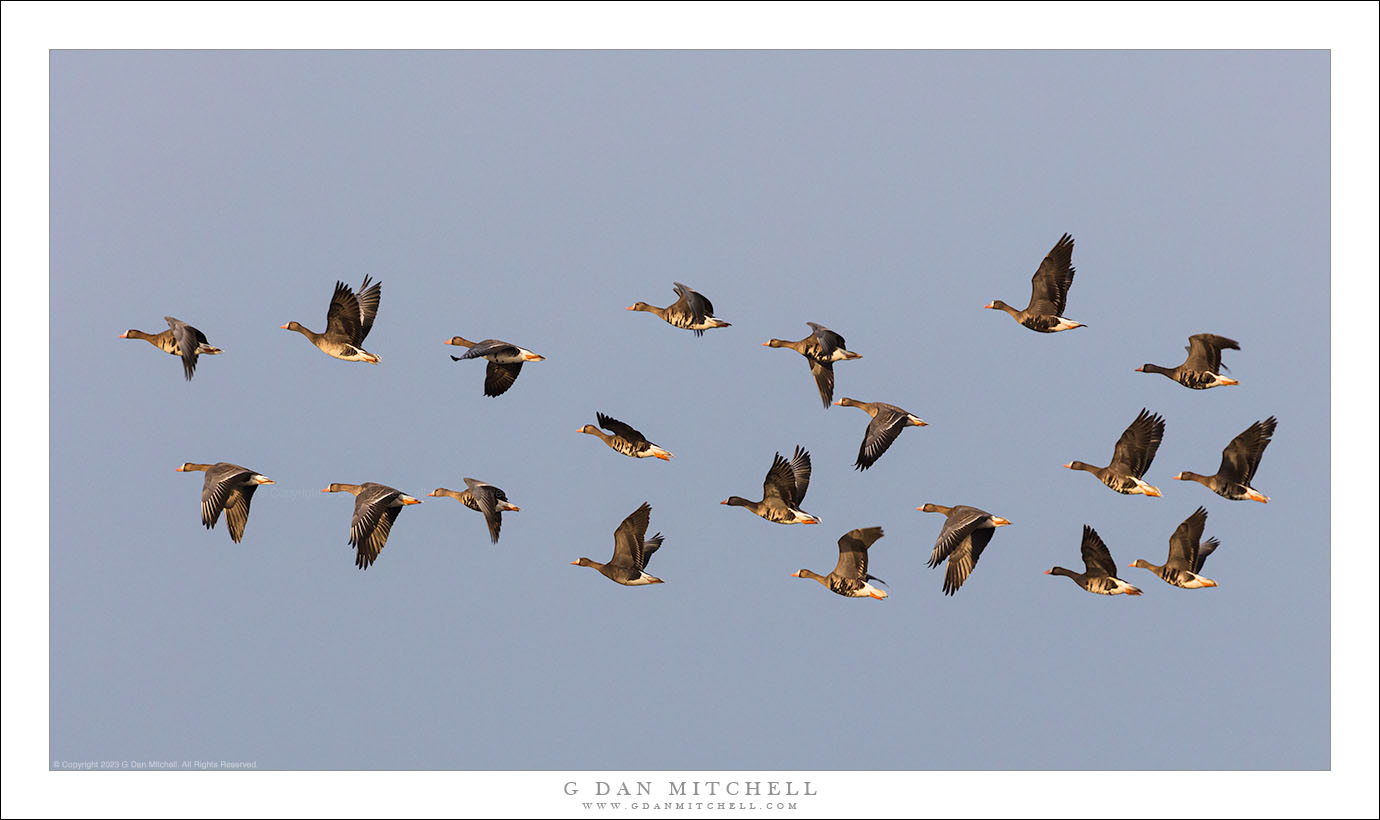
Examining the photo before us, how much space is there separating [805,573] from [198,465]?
10.9m

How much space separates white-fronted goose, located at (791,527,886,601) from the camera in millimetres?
38381

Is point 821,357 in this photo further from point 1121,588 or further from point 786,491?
point 1121,588

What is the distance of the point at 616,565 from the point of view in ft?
126

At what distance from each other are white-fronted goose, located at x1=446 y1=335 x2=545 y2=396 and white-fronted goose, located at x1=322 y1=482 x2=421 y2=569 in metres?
2.48

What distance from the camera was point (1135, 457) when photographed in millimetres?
38938

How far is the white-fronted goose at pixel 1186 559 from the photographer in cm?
3897

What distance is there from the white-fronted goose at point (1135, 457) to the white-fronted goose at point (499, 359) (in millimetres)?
10185

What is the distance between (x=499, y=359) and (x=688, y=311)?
3460 mm

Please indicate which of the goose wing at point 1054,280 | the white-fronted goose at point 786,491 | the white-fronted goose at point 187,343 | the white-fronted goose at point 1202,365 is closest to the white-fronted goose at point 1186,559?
the white-fronted goose at point 1202,365

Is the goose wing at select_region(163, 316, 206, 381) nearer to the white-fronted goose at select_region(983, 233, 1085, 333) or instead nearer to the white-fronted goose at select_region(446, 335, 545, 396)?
the white-fronted goose at select_region(446, 335, 545, 396)

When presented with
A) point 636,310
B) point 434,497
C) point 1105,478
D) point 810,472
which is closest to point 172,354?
point 434,497

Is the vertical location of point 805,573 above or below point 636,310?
below

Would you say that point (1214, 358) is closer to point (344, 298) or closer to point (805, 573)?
point (805, 573)

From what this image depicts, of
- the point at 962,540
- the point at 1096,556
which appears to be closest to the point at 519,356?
the point at 962,540
